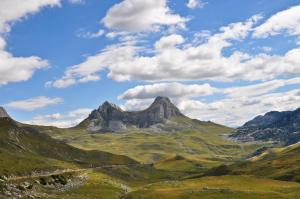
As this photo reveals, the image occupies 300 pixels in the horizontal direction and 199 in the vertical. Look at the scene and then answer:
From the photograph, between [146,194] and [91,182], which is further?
[91,182]

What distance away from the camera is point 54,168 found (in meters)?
174

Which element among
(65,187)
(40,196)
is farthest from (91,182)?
(40,196)

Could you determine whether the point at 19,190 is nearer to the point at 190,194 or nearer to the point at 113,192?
A: the point at 113,192

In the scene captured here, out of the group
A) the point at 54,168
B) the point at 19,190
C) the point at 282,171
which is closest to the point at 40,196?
the point at 19,190

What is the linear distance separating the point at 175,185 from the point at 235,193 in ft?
144

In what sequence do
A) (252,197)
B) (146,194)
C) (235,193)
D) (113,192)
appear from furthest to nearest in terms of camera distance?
(113,192) < (146,194) < (235,193) < (252,197)

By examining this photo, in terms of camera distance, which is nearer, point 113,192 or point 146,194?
point 146,194

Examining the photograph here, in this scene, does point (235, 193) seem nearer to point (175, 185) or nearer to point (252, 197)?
point (252, 197)

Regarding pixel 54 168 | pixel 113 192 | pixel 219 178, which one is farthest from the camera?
pixel 54 168

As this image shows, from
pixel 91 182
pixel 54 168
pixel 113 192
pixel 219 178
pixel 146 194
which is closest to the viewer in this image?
pixel 146 194

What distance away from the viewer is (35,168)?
508 ft

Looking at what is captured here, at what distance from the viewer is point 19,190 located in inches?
4080

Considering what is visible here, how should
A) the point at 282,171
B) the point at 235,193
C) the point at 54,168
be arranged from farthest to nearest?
1. the point at 282,171
2. the point at 54,168
3. the point at 235,193

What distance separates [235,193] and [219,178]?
54.7m
